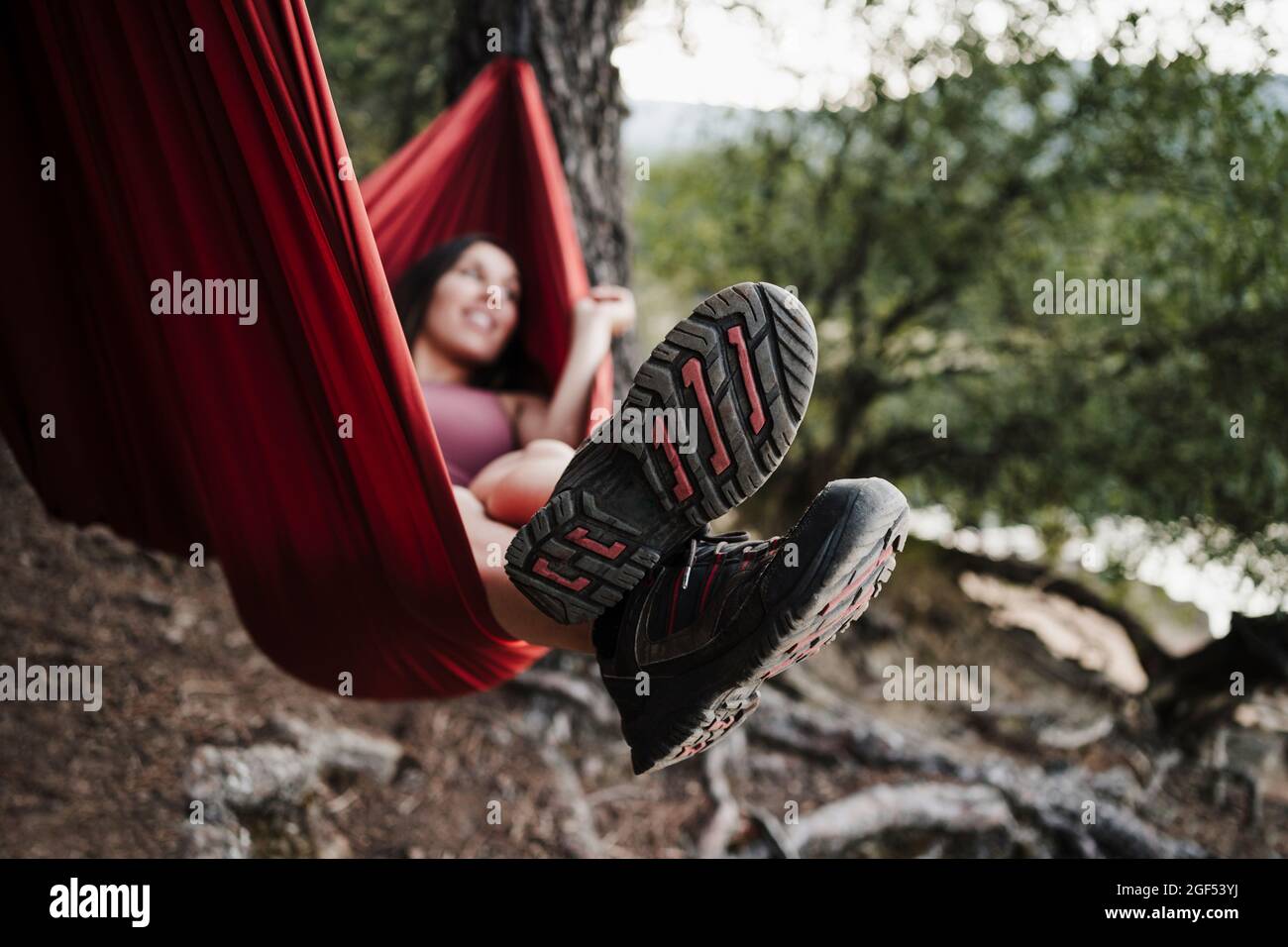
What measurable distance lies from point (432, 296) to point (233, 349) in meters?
0.52

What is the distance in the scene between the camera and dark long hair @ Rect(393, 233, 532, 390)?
1613 mm

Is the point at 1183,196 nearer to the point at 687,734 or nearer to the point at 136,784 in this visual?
the point at 687,734

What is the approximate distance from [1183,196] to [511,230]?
178 cm

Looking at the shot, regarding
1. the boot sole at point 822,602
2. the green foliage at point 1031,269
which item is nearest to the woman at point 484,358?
the boot sole at point 822,602

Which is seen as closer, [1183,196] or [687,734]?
[687,734]

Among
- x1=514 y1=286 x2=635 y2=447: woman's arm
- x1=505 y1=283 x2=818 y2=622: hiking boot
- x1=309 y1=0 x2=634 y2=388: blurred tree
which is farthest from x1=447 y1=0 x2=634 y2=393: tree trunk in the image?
x1=505 y1=283 x2=818 y2=622: hiking boot

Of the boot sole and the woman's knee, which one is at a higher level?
the woman's knee

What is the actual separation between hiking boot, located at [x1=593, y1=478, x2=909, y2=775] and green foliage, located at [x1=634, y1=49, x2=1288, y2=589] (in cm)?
178

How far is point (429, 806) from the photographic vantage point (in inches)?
71.5

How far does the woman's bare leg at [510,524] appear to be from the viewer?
1022 millimetres

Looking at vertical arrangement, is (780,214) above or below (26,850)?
above

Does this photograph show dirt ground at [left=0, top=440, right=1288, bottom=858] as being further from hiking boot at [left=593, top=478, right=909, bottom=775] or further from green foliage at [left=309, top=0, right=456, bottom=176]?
green foliage at [left=309, top=0, right=456, bottom=176]

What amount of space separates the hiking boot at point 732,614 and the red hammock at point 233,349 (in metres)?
→ 0.21

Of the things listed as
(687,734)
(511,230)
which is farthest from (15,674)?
(687,734)
